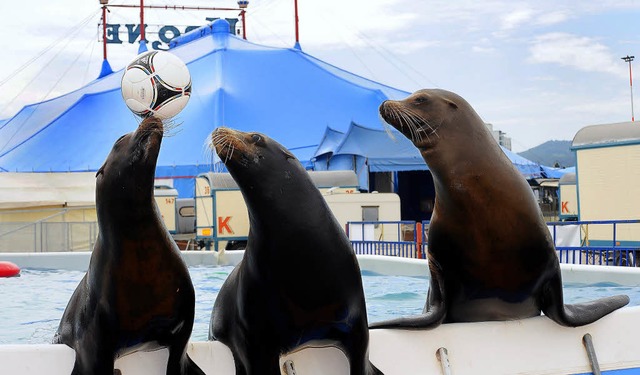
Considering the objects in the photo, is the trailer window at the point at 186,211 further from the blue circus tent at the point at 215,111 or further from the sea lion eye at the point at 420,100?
the sea lion eye at the point at 420,100

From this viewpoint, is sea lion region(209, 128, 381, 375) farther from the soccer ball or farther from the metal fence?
the metal fence

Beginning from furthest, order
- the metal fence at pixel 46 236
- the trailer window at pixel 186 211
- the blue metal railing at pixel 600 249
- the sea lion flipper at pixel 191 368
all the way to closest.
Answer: the trailer window at pixel 186 211 < the metal fence at pixel 46 236 < the blue metal railing at pixel 600 249 < the sea lion flipper at pixel 191 368

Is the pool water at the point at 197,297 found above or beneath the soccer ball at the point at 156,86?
beneath

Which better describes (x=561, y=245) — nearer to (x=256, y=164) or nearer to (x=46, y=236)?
(x=256, y=164)

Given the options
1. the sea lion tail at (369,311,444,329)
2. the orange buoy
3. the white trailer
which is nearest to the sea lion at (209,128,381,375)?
the sea lion tail at (369,311,444,329)

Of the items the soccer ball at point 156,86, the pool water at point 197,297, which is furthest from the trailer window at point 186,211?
the soccer ball at point 156,86

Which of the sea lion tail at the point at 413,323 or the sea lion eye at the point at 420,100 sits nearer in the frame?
the sea lion tail at the point at 413,323

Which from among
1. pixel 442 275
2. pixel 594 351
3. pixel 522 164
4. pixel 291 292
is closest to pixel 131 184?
pixel 291 292

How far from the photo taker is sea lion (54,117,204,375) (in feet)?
7.37

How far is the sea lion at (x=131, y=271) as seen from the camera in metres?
2.25

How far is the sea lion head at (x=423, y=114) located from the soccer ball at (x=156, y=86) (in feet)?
11.0

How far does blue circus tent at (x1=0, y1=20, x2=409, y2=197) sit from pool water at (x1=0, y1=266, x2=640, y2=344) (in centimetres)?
1522

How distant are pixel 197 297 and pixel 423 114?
4110 mm

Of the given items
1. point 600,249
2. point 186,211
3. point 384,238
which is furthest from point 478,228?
point 186,211
